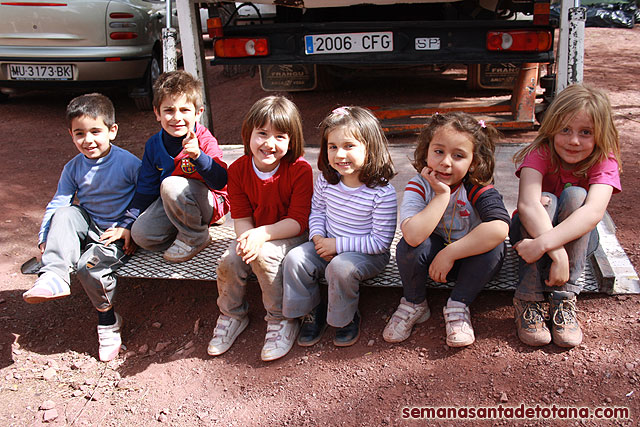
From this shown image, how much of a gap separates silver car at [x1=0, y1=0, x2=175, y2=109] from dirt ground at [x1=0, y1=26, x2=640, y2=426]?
3269 millimetres

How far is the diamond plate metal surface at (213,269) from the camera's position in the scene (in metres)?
2.71

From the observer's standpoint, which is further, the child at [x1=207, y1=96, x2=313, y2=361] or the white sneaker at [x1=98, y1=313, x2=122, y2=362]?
the white sneaker at [x1=98, y1=313, x2=122, y2=362]

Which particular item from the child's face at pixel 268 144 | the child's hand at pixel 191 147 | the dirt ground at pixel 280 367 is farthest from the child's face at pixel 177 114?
the dirt ground at pixel 280 367

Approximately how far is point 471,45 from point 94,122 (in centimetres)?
287

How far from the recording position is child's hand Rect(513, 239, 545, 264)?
2410 mm

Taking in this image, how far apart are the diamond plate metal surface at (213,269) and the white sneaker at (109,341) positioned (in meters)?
0.27

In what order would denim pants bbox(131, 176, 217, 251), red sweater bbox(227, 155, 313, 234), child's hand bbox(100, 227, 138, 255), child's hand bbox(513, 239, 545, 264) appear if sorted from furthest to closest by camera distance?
child's hand bbox(100, 227, 138, 255)
denim pants bbox(131, 176, 217, 251)
red sweater bbox(227, 155, 313, 234)
child's hand bbox(513, 239, 545, 264)

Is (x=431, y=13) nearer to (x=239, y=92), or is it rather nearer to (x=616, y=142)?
(x=239, y=92)

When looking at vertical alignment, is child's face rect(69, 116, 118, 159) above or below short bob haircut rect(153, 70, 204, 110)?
below

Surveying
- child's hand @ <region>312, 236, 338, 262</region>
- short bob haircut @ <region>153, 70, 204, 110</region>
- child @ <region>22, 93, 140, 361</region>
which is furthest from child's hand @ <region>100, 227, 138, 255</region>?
child's hand @ <region>312, 236, 338, 262</region>

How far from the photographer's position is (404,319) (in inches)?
103

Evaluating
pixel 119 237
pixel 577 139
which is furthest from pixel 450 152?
pixel 119 237

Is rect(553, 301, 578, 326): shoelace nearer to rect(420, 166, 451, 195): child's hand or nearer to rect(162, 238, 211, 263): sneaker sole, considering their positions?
rect(420, 166, 451, 195): child's hand

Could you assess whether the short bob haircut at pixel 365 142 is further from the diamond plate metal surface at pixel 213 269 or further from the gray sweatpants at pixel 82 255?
the gray sweatpants at pixel 82 255
